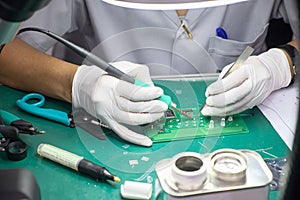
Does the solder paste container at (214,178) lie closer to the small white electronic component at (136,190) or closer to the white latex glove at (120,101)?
the small white electronic component at (136,190)

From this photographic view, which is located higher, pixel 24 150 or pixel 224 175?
pixel 224 175

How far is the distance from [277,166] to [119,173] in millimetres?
323

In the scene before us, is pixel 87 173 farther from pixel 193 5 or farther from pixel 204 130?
pixel 193 5

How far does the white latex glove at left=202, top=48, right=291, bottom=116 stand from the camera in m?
1.17

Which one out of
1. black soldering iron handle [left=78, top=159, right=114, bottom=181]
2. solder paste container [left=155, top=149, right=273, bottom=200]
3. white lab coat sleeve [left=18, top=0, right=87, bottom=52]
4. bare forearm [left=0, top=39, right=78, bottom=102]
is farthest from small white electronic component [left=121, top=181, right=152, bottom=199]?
white lab coat sleeve [left=18, top=0, right=87, bottom=52]

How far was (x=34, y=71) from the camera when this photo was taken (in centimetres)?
135

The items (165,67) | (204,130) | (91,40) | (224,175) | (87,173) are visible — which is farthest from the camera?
(91,40)

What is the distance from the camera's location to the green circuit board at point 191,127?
3.59 ft

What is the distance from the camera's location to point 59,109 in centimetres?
121

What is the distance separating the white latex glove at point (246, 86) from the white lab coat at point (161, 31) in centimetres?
11

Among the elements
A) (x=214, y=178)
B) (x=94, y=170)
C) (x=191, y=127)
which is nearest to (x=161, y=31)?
(x=191, y=127)

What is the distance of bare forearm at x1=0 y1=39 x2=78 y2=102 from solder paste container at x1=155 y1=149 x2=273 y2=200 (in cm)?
54

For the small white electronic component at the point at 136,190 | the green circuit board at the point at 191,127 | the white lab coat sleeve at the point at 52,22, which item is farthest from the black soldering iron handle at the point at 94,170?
the white lab coat sleeve at the point at 52,22

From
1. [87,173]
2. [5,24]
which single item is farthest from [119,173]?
[5,24]
